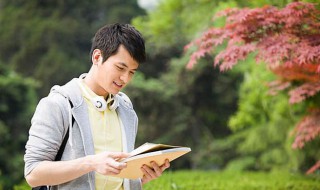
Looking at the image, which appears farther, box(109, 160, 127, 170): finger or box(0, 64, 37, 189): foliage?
box(0, 64, 37, 189): foliage

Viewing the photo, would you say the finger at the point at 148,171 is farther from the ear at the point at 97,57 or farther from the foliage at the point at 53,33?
the foliage at the point at 53,33

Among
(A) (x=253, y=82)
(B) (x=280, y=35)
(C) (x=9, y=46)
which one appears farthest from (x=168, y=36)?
(B) (x=280, y=35)

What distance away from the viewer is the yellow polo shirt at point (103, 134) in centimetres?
190

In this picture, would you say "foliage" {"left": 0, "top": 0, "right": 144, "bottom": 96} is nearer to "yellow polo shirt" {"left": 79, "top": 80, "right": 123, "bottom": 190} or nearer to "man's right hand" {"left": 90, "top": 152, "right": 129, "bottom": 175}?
"yellow polo shirt" {"left": 79, "top": 80, "right": 123, "bottom": 190}

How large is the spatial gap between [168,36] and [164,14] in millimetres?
557

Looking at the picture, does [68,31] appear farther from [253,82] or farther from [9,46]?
[253,82]

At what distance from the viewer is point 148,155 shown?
168 centimetres

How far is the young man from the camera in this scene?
5.73ft

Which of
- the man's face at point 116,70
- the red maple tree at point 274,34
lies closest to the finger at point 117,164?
the man's face at point 116,70

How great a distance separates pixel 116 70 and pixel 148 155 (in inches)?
15.3

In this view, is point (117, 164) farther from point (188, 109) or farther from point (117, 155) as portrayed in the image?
point (188, 109)

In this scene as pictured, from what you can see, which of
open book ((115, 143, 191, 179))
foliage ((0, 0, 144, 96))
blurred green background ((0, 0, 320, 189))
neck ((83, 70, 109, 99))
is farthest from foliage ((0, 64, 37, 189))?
open book ((115, 143, 191, 179))

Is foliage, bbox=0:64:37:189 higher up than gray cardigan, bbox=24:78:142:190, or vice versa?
foliage, bbox=0:64:37:189

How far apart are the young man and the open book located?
3cm
